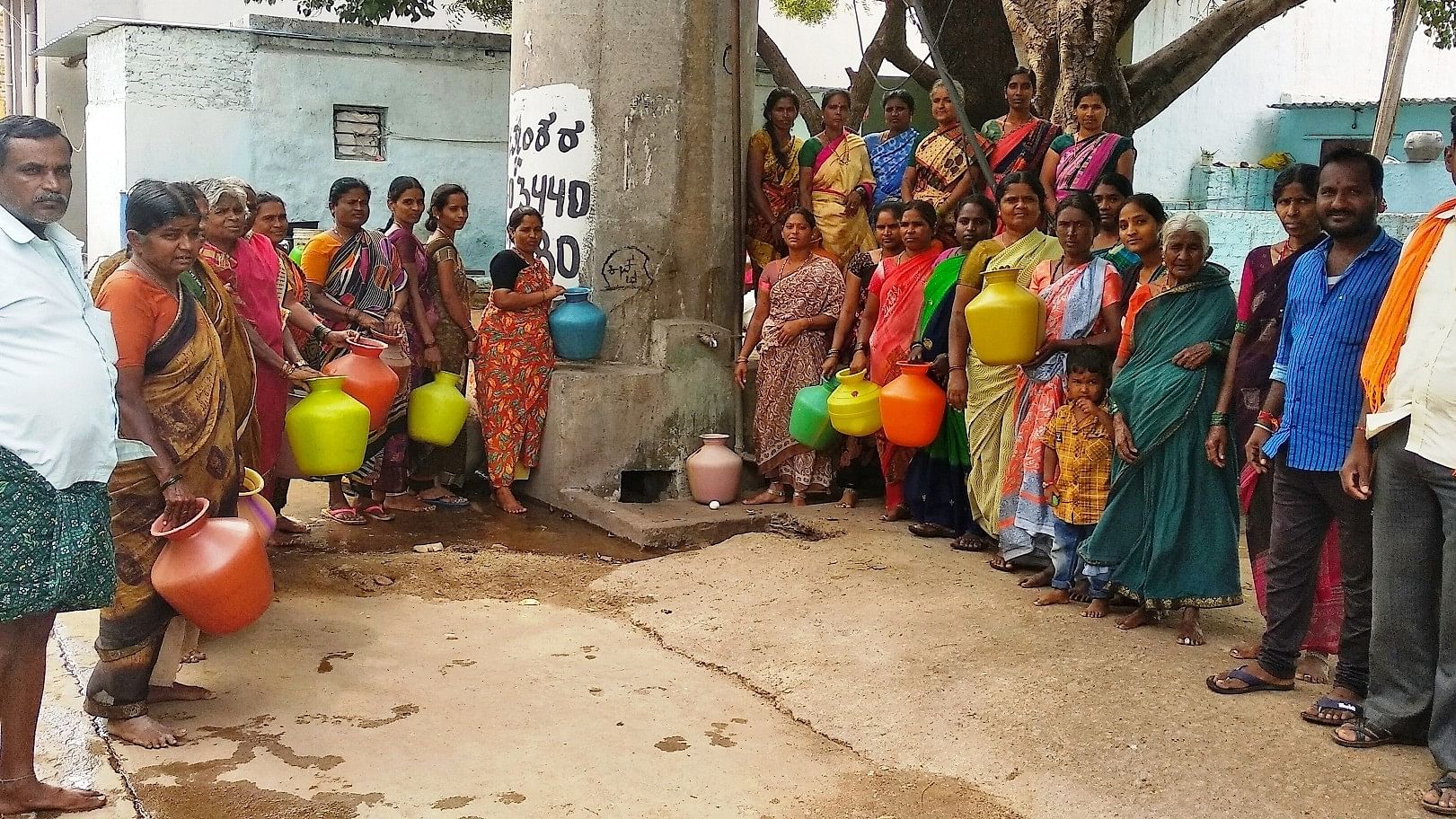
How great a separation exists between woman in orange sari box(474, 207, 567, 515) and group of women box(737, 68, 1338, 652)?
3.44 ft

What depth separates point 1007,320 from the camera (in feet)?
16.0

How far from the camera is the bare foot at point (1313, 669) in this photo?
392cm

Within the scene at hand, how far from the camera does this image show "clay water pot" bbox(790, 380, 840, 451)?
6.18 m

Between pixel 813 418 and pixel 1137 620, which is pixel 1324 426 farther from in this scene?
pixel 813 418

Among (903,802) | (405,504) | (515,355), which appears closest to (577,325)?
(515,355)

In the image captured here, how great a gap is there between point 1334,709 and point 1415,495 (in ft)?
2.22

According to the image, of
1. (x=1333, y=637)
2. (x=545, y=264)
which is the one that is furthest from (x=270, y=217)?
(x=1333, y=637)

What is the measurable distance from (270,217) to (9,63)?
19628 mm

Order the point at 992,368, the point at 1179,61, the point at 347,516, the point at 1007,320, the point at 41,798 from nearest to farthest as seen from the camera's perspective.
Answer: the point at 41,798, the point at 1007,320, the point at 992,368, the point at 347,516, the point at 1179,61

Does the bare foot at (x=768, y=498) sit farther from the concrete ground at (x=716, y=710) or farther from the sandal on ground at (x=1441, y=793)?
the sandal on ground at (x=1441, y=793)

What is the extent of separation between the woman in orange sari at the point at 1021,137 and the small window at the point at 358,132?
Result: 993 cm

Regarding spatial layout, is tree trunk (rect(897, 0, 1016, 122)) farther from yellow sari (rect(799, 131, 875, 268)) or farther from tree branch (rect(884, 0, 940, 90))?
yellow sari (rect(799, 131, 875, 268))

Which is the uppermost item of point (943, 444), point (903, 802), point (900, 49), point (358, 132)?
point (900, 49)

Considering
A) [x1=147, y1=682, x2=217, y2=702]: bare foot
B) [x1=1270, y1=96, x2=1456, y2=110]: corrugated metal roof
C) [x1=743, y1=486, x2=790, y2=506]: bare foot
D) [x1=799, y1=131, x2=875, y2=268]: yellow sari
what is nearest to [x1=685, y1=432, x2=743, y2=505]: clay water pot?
[x1=743, y1=486, x2=790, y2=506]: bare foot
